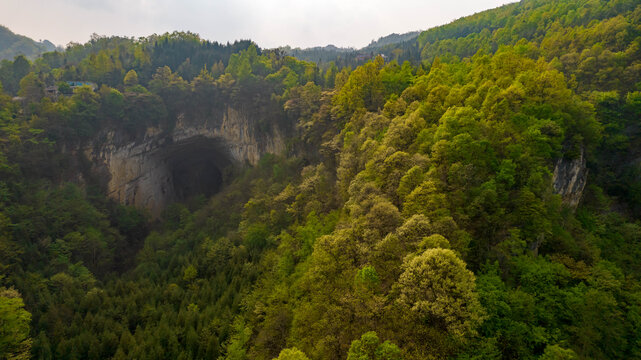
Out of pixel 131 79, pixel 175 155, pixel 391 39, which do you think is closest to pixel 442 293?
pixel 131 79

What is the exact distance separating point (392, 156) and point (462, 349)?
1157 centimetres

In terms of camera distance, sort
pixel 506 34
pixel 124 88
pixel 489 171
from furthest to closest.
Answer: pixel 506 34, pixel 124 88, pixel 489 171

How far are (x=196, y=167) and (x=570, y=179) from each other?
67.7 meters

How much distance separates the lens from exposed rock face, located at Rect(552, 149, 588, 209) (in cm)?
2091

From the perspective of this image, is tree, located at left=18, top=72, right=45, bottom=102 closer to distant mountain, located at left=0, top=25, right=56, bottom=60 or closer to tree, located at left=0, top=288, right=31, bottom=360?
tree, located at left=0, top=288, right=31, bottom=360

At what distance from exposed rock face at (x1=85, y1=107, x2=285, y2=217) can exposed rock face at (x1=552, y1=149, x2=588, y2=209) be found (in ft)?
121

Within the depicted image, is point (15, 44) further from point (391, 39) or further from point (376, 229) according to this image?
point (391, 39)

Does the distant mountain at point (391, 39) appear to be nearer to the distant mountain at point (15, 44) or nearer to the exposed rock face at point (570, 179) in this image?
the distant mountain at point (15, 44)

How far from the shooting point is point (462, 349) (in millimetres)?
11773

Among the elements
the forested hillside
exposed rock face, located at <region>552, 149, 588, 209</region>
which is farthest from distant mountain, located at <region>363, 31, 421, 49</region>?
exposed rock face, located at <region>552, 149, 588, 209</region>

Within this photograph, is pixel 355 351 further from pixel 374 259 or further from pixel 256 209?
pixel 256 209

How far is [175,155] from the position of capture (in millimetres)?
62781

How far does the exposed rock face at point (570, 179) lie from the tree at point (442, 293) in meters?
13.9

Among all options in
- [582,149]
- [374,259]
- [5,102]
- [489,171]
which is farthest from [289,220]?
[5,102]
